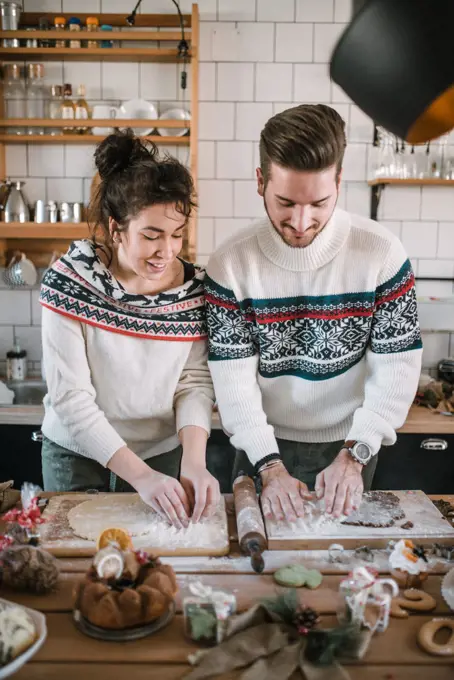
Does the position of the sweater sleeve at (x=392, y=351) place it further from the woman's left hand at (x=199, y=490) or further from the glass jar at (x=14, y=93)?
the glass jar at (x=14, y=93)

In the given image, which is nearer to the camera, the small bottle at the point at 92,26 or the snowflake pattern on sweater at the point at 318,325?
the snowflake pattern on sweater at the point at 318,325

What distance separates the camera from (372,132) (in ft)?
9.47

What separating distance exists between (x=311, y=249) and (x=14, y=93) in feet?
6.23

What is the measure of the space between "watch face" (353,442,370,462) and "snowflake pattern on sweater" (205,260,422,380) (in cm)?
20

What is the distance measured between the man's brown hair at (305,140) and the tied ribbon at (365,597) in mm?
783

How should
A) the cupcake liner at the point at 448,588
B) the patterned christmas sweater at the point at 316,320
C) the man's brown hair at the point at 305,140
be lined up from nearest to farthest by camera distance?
the cupcake liner at the point at 448,588 → the man's brown hair at the point at 305,140 → the patterned christmas sweater at the point at 316,320

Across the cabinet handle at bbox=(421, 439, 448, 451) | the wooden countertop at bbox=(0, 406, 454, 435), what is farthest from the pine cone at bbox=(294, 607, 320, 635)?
the cabinet handle at bbox=(421, 439, 448, 451)

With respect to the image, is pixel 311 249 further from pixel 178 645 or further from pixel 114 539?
pixel 178 645

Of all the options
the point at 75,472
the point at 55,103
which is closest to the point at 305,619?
the point at 75,472

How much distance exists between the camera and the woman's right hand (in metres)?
1.36

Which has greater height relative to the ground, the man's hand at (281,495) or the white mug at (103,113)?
the white mug at (103,113)

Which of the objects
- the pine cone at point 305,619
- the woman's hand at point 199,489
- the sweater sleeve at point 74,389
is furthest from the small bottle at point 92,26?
the pine cone at point 305,619

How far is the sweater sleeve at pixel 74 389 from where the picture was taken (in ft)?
4.80

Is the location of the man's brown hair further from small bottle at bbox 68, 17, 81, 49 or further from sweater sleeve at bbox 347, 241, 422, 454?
small bottle at bbox 68, 17, 81, 49
